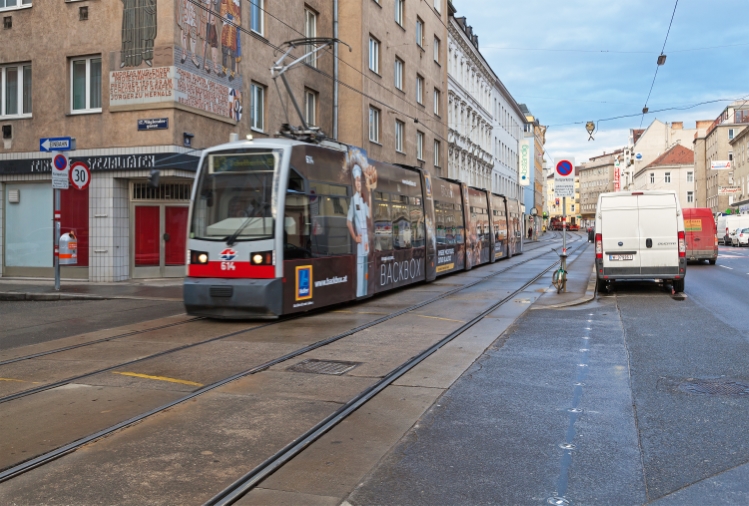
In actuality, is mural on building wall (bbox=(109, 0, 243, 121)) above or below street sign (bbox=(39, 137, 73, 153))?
above

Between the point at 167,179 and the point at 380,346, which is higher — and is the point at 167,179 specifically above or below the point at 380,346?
above

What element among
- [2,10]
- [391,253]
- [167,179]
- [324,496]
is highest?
[2,10]

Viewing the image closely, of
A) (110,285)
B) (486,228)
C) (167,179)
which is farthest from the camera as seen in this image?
(486,228)

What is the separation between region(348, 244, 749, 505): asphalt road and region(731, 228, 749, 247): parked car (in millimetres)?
54191

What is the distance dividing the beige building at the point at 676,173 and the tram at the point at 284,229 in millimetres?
A: 105152

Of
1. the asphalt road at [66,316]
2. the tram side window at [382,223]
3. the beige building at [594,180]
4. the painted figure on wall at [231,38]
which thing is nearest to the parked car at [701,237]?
the tram side window at [382,223]

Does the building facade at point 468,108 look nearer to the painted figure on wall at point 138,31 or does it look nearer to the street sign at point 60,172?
the painted figure on wall at point 138,31

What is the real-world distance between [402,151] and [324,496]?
3169cm

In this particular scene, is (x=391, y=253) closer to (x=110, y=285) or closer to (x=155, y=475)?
(x=110, y=285)

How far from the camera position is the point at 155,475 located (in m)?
4.50

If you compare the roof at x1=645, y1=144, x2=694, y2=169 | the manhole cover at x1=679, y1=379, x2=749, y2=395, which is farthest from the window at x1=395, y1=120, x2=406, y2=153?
the roof at x1=645, y1=144, x2=694, y2=169

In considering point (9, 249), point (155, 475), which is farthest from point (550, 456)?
point (9, 249)

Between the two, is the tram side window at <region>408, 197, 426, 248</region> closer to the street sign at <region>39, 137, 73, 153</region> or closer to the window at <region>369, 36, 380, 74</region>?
the street sign at <region>39, 137, 73, 153</region>

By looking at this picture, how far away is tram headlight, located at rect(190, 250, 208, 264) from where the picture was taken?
11.4 m
